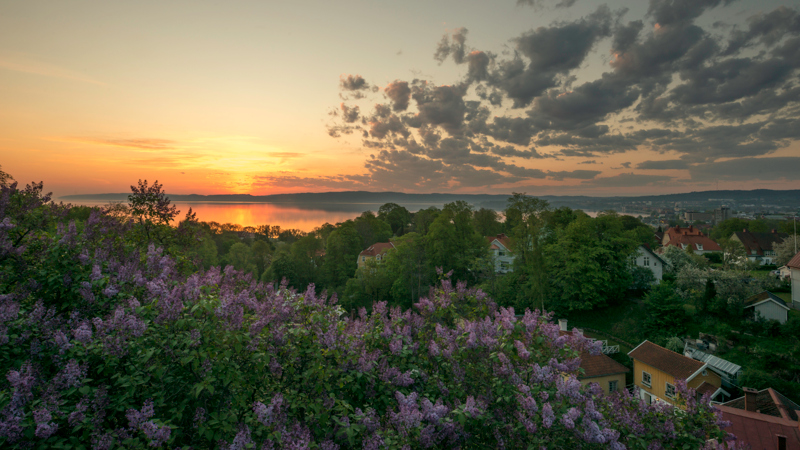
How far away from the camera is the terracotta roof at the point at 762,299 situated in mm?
20966

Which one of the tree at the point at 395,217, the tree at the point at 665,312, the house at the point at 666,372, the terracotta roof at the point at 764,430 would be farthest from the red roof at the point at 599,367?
the tree at the point at 395,217

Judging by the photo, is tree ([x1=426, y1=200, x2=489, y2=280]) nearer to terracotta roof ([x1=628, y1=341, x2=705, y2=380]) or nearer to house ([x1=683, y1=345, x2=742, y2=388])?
terracotta roof ([x1=628, y1=341, x2=705, y2=380])

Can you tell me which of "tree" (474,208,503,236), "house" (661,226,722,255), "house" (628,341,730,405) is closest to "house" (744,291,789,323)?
"house" (628,341,730,405)

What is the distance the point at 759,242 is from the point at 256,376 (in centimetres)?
7382

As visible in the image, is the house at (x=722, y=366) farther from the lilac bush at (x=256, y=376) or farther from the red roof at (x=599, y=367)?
the lilac bush at (x=256, y=376)

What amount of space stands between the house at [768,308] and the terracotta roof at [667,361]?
9.07 meters

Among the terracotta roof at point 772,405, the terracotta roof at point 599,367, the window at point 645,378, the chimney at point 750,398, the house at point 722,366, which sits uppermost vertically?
the chimney at point 750,398

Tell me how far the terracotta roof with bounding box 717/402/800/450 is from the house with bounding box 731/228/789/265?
55.7 metres

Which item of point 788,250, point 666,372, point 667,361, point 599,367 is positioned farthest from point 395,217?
point 666,372

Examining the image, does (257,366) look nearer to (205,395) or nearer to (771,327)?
(205,395)

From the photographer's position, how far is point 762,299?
21.4 m

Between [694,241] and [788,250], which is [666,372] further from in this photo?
[694,241]

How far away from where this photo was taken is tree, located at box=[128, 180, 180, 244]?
6352 mm

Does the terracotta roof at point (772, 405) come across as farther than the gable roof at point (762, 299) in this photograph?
No
